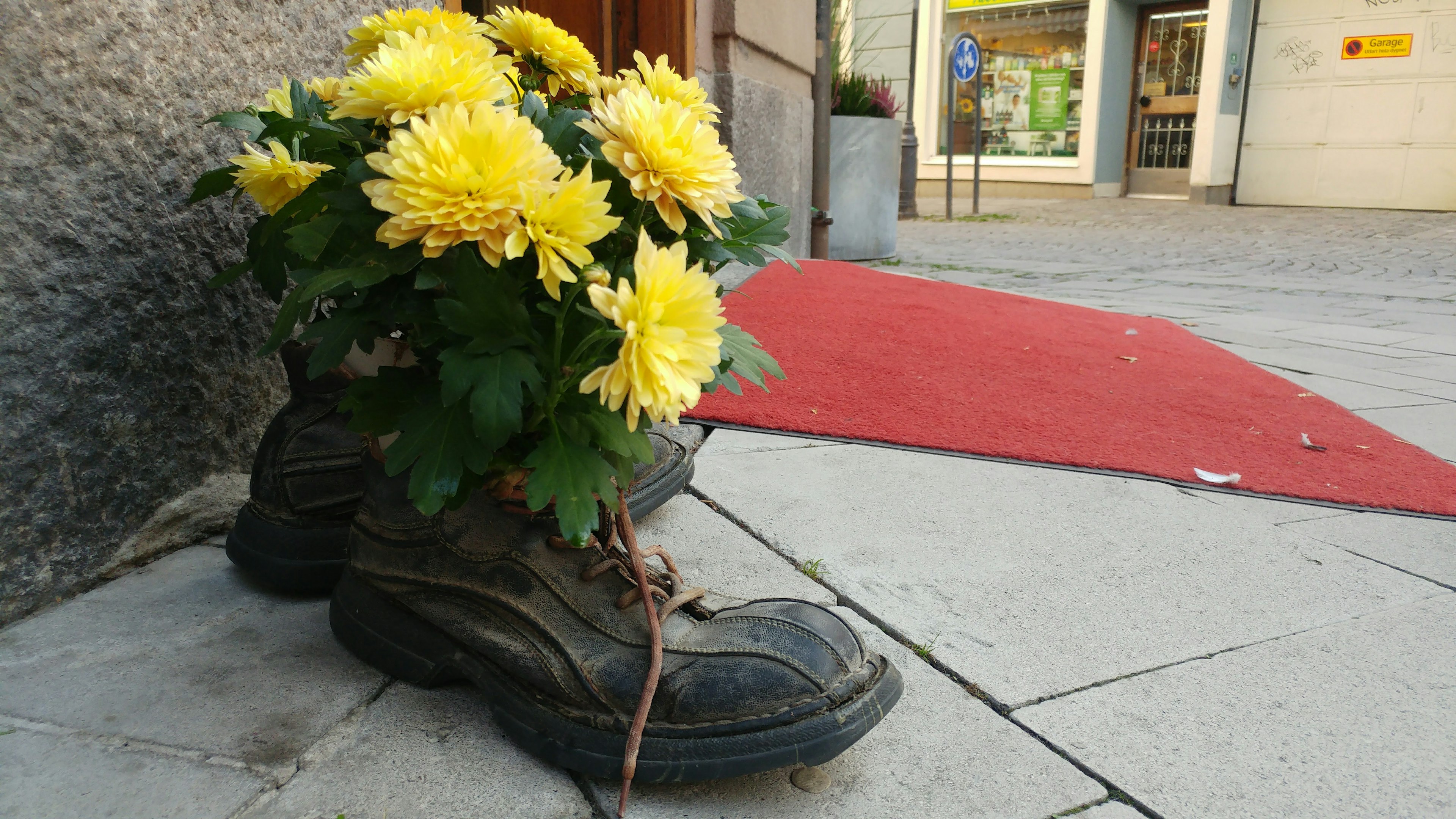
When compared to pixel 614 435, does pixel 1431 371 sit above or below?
below

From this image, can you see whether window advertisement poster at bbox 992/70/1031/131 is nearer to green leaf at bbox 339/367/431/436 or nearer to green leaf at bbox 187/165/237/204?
green leaf at bbox 187/165/237/204

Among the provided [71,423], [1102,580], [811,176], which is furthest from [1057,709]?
[811,176]

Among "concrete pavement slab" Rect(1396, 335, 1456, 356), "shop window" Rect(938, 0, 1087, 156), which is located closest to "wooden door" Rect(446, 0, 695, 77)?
"concrete pavement slab" Rect(1396, 335, 1456, 356)

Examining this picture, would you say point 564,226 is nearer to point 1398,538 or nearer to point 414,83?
point 414,83

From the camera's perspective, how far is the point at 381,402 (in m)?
1.13

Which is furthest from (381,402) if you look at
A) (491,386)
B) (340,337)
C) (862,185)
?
(862,185)

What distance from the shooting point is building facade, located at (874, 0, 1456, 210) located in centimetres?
1147

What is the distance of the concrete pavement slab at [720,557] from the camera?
5.14ft

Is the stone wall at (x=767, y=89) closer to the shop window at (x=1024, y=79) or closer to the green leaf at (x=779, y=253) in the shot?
Result: the green leaf at (x=779, y=253)

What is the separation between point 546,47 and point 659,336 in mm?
675

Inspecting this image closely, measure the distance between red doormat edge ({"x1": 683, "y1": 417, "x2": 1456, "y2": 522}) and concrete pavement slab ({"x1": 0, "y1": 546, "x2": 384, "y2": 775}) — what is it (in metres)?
1.22

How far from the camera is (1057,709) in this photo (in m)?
1.27

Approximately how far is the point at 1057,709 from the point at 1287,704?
12.1 inches

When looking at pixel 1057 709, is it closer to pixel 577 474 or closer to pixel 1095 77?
pixel 577 474
